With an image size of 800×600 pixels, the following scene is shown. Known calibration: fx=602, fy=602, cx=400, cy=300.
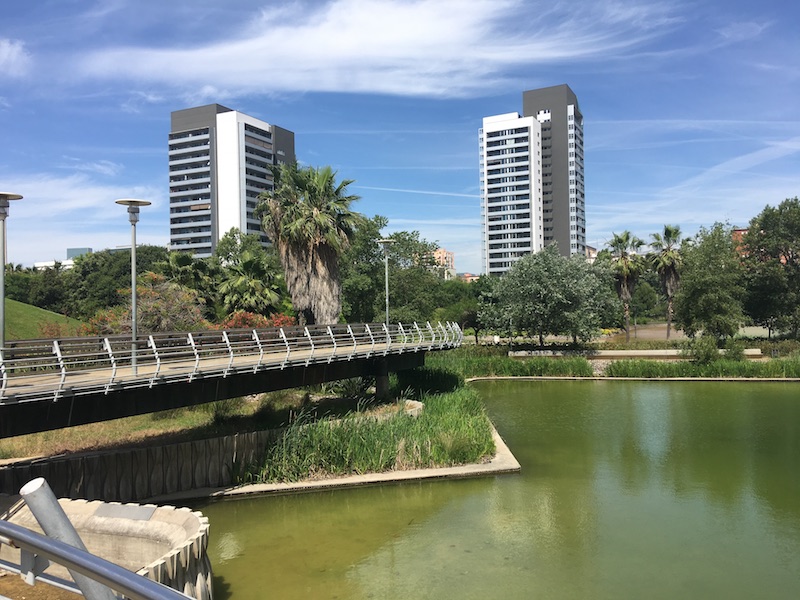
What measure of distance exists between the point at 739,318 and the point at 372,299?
85.2ft

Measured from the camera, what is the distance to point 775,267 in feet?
157

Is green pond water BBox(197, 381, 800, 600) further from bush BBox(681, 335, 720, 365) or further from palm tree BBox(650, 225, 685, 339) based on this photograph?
palm tree BBox(650, 225, 685, 339)

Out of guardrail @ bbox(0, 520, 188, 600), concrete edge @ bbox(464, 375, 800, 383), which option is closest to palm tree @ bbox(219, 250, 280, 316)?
concrete edge @ bbox(464, 375, 800, 383)

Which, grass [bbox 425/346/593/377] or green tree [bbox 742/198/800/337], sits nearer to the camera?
grass [bbox 425/346/593/377]

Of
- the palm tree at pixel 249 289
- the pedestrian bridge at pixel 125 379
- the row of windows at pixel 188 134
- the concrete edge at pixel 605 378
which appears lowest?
the concrete edge at pixel 605 378

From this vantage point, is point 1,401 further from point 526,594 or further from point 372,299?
point 372,299

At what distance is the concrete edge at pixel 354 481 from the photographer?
15633 mm

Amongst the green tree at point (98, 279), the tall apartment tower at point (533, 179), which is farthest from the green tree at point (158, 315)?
the tall apartment tower at point (533, 179)

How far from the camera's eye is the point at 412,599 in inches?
400

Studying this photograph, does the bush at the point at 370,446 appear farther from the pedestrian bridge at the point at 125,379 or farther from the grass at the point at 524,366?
the grass at the point at 524,366

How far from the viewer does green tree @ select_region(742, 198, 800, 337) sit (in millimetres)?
48062

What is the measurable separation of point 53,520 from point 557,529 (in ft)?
41.4

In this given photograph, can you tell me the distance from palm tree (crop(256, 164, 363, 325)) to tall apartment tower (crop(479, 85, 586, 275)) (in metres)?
92.0

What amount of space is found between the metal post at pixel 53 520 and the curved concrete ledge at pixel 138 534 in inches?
284
